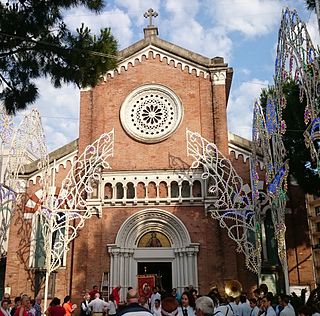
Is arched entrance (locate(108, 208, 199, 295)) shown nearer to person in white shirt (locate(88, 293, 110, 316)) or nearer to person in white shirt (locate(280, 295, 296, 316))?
person in white shirt (locate(88, 293, 110, 316))

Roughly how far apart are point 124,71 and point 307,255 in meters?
11.8

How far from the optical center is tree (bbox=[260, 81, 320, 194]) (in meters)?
17.2

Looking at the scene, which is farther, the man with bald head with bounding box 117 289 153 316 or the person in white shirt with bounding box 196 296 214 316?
the person in white shirt with bounding box 196 296 214 316

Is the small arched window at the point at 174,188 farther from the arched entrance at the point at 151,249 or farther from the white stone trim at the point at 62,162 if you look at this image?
the white stone trim at the point at 62,162

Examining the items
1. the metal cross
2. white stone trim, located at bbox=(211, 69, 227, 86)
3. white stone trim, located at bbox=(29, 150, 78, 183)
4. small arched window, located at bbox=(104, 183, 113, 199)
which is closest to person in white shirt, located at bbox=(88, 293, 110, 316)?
small arched window, located at bbox=(104, 183, 113, 199)

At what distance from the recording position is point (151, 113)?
2094cm

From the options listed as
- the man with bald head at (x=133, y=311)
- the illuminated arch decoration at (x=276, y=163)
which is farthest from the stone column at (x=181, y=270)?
the man with bald head at (x=133, y=311)

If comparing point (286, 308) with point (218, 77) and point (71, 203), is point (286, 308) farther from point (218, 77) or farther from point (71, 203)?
point (218, 77)

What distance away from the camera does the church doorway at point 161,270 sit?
63.0 feet

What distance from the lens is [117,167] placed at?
19.9 metres

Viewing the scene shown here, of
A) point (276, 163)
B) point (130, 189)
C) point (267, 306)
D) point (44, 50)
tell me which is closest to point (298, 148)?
point (276, 163)

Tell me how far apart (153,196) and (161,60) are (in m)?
6.80

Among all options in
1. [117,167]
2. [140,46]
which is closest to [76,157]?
[117,167]

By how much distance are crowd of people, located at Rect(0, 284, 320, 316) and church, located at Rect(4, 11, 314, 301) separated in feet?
12.6
